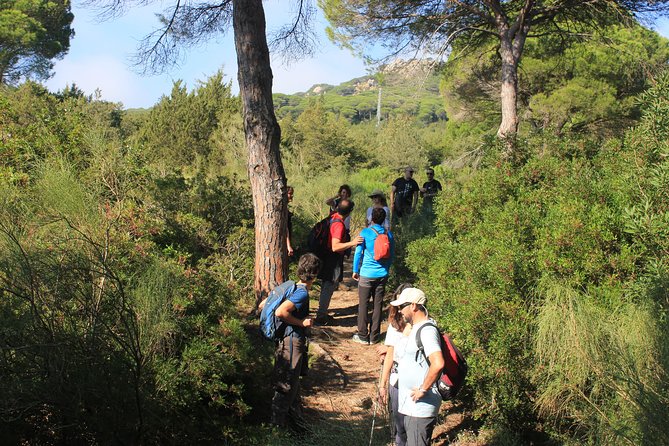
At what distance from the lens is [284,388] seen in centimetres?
434

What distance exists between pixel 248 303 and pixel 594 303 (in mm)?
4104

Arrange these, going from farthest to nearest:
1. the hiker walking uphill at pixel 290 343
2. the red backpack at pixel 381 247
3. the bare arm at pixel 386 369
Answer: the red backpack at pixel 381 247 < the hiker walking uphill at pixel 290 343 < the bare arm at pixel 386 369

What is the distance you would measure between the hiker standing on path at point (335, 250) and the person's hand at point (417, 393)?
3017 millimetres

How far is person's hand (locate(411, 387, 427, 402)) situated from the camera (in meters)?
3.53

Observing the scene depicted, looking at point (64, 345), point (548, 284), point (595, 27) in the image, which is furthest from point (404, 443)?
point (595, 27)

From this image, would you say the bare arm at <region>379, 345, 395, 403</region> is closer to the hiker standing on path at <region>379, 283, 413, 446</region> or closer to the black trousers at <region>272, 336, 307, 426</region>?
the hiker standing on path at <region>379, 283, 413, 446</region>

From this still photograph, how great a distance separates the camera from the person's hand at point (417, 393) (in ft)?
11.6

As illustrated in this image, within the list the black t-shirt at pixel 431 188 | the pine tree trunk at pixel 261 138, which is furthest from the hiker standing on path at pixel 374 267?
the black t-shirt at pixel 431 188

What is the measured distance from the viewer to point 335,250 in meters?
6.71

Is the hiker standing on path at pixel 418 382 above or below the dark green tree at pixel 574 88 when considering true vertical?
below

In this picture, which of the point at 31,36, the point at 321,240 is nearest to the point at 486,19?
the point at 321,240

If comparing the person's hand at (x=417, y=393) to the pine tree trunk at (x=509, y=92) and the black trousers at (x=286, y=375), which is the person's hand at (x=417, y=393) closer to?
the black trousers at (x=286, y=375)

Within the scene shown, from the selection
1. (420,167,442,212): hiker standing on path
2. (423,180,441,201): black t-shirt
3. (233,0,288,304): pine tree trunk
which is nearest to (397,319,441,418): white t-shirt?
(233,0,288,304): pine tree trunk

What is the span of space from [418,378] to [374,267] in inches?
116
